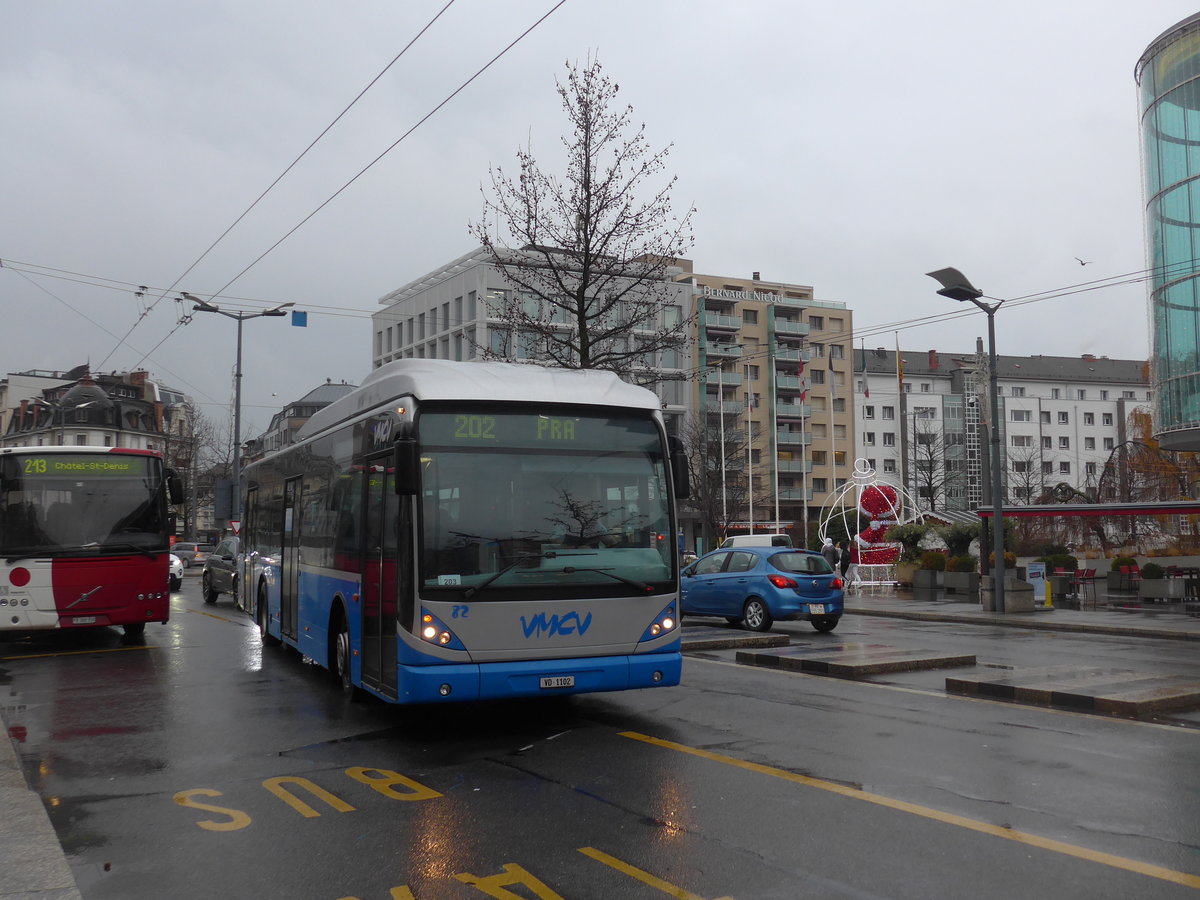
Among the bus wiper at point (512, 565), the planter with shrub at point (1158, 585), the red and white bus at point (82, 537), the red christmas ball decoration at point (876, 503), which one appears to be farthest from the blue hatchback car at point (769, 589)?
the red christmas ball decoration at point (876, 503)

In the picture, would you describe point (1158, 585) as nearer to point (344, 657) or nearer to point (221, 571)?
point (221, 571)

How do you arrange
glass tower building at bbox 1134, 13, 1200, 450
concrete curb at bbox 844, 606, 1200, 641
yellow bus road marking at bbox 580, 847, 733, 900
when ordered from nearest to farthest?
yellow bus road marking at bbox 580, 847, 733, 900
concrete curb at bbox 844, 606, 1200, 641
glass tower building at bbox 1134, 13, 1200, 450

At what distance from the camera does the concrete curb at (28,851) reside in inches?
203

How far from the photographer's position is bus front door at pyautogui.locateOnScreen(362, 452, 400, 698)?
885 centimetres

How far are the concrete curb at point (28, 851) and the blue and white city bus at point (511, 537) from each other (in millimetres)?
2677

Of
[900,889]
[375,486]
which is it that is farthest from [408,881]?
[375,486]

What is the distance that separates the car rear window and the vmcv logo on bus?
37.4ft

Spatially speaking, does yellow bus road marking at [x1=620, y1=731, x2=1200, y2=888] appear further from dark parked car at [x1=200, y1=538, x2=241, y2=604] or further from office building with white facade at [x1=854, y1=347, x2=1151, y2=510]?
office building with white facade at [x1=854, y1=347, x2=1151, y2=510]

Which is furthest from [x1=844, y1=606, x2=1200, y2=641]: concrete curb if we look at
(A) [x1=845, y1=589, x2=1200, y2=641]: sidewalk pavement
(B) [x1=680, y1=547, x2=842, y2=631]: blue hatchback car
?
(B) [x1=680, y1=547, x2=842, y2=631]: blue hatchback car

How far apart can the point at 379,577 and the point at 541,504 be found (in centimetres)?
157

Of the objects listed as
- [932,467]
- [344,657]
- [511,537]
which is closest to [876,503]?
[344,657]

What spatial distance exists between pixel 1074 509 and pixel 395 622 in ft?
74.3

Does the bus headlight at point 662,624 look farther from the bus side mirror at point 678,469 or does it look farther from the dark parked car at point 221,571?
the dark parked car at point 221,571

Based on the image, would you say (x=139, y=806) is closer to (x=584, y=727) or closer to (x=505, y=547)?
(x=505, y=547)
